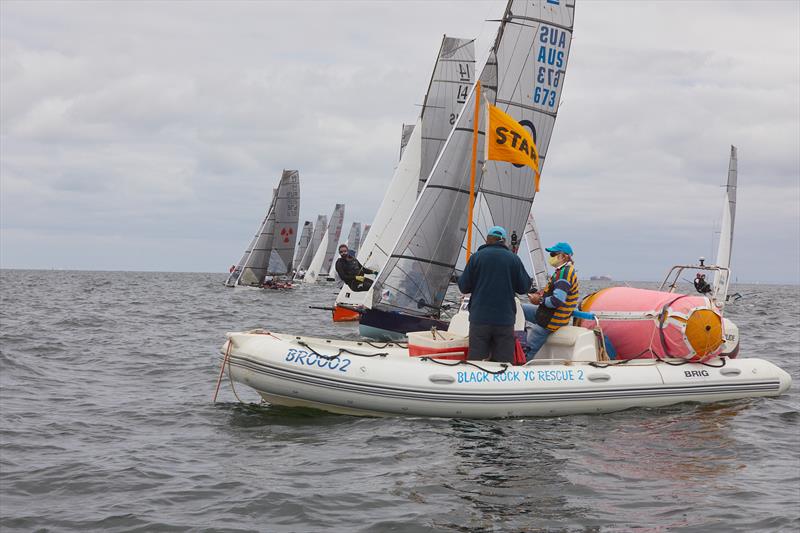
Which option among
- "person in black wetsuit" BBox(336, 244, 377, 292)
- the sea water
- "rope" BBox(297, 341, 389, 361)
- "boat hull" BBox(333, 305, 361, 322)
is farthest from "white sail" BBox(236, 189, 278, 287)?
"rope" BBox(297, 341, 389, 361)

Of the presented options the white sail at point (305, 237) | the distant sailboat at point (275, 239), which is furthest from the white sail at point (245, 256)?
the white sail at point (305, 237)

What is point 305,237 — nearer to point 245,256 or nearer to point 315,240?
point 315,240

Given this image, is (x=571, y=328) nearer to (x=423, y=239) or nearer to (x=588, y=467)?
(x=588, y=467)

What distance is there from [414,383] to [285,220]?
136ft

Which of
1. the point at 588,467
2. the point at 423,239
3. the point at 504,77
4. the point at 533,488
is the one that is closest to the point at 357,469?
the point at 533,488

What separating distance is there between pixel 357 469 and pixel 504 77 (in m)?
11.9

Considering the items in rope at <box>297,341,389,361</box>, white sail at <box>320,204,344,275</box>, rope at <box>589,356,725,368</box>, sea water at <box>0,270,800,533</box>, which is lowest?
sea water at <box>0,270,800,533</box>

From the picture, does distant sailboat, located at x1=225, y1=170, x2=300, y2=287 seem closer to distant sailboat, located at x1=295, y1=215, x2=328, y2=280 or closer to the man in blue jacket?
distant sailboat, located at x1=295, y1=215, x2=328, y2=280

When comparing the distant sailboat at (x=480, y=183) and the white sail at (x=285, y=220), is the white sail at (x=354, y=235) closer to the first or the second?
the white sail at (x=285, y=220)

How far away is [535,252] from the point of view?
116 feet

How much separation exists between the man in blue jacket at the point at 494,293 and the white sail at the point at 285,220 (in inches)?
1591

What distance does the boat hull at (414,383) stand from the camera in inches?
373

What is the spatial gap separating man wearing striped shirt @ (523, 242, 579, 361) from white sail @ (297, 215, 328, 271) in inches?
2463

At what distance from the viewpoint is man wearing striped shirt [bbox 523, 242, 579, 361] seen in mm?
10477
